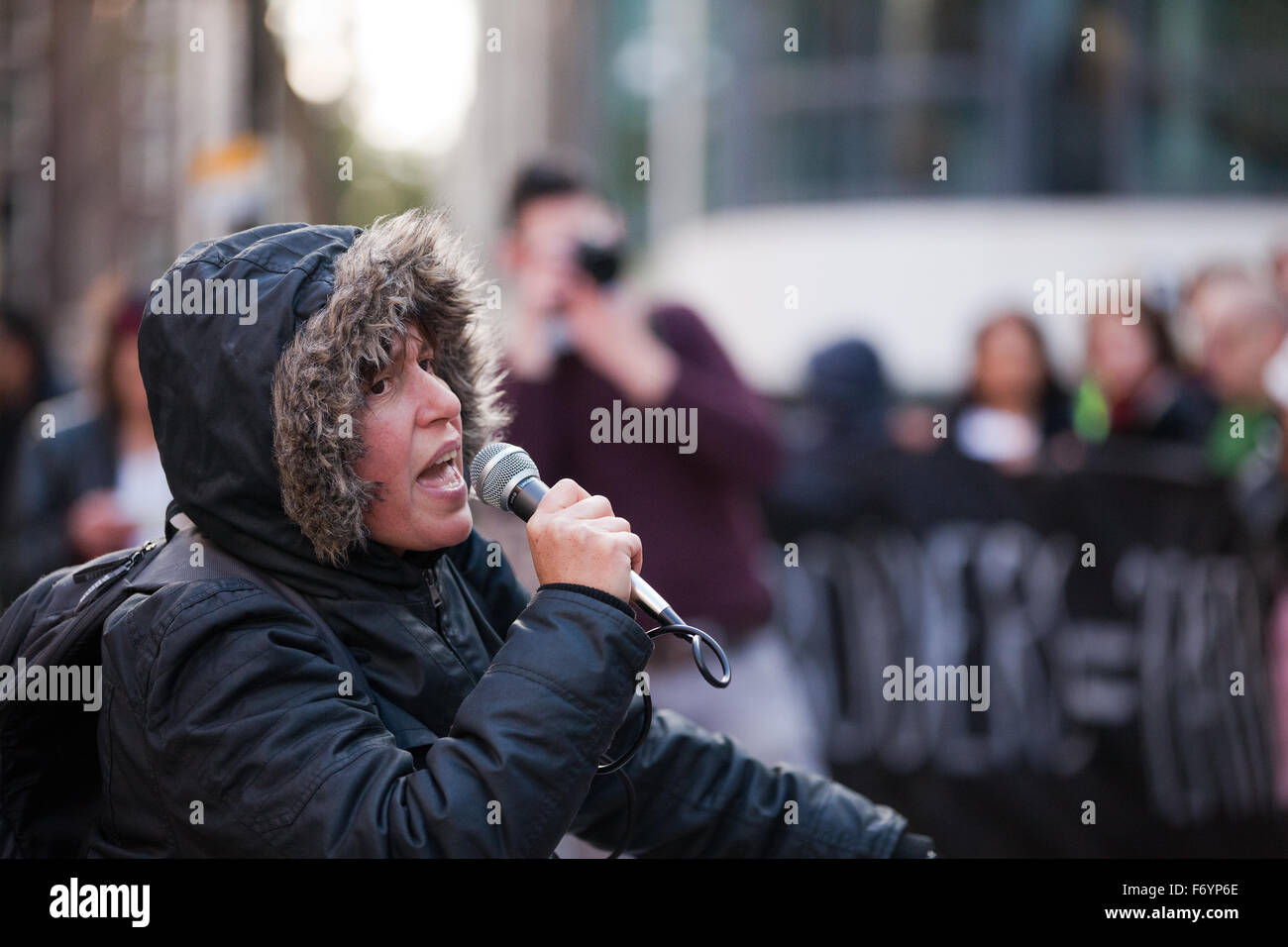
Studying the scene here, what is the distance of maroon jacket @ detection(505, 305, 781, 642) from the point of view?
450 cm

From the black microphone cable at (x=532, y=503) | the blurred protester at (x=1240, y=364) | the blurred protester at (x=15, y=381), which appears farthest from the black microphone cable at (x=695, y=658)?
the blurred protester at (x=15, y=381)

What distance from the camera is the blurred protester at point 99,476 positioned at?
18.2 ft

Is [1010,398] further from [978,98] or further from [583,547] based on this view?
[978,98]

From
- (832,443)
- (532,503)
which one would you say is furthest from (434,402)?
(832,443)

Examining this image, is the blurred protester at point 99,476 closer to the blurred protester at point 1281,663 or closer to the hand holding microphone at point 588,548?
the hand holding microphone at point 588,548

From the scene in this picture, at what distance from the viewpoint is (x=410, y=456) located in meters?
2.14

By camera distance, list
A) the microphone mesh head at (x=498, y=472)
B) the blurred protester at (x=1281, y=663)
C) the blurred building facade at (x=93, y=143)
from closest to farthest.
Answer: the microphone mesh head at (x=498, y=472) < the blurred protester at (x=1281, y=663) < the blurred building facade at (x=93, y=143)

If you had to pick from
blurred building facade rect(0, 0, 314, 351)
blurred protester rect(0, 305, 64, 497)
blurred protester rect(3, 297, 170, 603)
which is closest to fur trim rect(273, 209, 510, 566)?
blurred protester rect(3, 297, 170, 603)

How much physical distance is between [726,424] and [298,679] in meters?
2.81

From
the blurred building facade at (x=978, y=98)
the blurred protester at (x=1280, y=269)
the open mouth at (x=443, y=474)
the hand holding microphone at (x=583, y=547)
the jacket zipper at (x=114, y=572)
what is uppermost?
the blurred building facade at (x=978, y=98)
